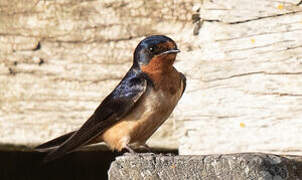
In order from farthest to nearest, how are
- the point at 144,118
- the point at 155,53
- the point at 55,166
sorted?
the point at 55,166 < the point at 155,53 < the point at 144,118

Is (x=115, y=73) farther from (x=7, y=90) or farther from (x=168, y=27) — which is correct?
(x=7, y=90)

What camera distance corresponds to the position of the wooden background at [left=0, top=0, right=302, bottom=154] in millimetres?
2812

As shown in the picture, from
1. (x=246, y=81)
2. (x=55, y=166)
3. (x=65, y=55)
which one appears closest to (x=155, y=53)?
(x=246, y=81)

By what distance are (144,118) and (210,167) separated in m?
1.10

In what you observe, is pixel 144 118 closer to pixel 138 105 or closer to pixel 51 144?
pixel 138 105

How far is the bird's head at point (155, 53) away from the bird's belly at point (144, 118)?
134 mm

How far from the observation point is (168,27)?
3057 mm

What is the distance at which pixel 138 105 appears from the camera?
9.25 feet

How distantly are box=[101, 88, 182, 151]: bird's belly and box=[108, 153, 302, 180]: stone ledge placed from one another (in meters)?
0.90

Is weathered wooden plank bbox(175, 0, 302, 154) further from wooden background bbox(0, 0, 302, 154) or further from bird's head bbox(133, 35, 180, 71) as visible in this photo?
bird's head bbox(133, 35, 180, 71)

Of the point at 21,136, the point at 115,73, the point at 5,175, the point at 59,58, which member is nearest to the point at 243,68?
the point at 115,73

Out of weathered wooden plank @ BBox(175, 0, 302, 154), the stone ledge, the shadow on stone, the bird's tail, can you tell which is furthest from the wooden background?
the stone ledge

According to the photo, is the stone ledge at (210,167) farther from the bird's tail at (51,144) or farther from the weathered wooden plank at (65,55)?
the weathered wooden plank at (65,55)

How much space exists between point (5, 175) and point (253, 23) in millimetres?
1642
